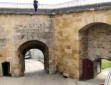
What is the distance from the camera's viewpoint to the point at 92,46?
478 inches

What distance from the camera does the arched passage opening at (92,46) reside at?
11247 millimetres

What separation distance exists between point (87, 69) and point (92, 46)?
5.04ft

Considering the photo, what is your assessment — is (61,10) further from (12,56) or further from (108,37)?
(12,56)

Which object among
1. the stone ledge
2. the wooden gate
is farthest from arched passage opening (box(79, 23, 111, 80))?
the stone ledge

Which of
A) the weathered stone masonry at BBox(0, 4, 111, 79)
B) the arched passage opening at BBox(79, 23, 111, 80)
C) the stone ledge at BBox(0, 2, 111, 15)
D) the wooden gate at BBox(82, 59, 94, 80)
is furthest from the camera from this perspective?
the wooden gate at BBox(82, 59, 94, 80)

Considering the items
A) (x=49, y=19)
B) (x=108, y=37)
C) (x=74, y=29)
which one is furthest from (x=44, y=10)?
(x=108, y=37)

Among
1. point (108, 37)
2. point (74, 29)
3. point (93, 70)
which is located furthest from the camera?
point (93, 70)

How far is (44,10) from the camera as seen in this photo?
528 inches

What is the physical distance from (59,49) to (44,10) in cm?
299

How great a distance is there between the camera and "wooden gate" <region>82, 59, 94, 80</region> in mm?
12077

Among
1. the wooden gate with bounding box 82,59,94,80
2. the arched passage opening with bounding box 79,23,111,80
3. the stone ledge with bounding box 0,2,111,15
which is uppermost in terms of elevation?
the stone ledge with bounding box 0,2,111,15

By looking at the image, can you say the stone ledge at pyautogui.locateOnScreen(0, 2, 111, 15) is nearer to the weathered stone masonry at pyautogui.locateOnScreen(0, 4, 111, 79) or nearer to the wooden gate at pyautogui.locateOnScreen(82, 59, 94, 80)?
the weathered stone masonry at pyautogui.locateOnScreen(0, 4, 111, 79)

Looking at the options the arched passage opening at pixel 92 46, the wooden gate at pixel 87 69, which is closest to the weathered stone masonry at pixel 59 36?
the arched passage opening at pixel 92 46

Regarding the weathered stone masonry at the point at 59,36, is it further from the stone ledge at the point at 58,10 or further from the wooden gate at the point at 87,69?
the wooden gate at the point at 87,69
